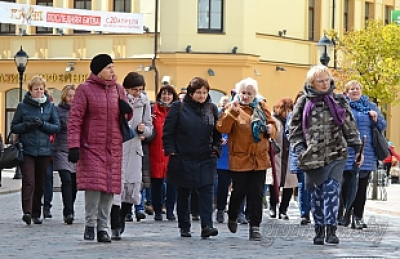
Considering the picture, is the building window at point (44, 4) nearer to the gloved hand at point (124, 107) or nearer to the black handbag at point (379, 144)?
the black handbag at point (379, 144)

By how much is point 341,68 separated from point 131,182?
32.4 meters

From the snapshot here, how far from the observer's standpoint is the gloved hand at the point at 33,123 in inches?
617

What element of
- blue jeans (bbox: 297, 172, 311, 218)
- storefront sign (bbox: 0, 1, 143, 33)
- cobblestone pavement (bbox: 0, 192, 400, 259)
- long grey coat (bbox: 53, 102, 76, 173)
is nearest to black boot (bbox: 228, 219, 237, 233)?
cobblestone pavement (bbox: 0, 192, 400, 259)

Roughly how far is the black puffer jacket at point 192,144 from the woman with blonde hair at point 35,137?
2.47m

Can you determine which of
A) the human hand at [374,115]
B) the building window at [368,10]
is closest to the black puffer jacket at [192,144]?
the human hand at [374,115]

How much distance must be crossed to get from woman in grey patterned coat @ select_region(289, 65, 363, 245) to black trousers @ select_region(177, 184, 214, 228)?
3.95ft

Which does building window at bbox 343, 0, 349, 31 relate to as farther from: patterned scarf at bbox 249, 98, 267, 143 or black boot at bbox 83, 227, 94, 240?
black boot at bbox 83, 227, 94, 240

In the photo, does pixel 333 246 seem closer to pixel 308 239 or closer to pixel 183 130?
pixel 308 239

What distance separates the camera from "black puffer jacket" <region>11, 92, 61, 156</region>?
1575cm

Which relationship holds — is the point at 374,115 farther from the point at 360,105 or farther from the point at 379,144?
the point at 379,144

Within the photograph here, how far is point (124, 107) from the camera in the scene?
43.0ft

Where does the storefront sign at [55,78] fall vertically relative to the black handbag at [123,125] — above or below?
above

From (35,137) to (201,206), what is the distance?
3039 mm

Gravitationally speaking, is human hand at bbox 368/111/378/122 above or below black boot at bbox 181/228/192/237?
above
